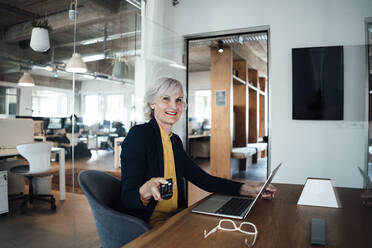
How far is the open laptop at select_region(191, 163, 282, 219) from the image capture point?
126 cm

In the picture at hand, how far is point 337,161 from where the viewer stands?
3115 millimetres

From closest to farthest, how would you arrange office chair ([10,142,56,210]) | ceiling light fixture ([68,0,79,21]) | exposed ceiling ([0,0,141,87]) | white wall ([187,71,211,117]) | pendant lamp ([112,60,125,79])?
1. exposed ceiling ([0,0,141,87])
2. office chair ([10,142,56,210])
3. ceiling light fixture ([68,0,79,21])
4. pendant lamp ([112,60,125,79])
5. white wall ([187,71,211,117])

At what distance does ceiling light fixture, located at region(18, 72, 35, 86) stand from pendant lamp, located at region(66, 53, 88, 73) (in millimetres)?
370

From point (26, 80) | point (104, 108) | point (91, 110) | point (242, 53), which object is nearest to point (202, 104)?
point (242, 53)

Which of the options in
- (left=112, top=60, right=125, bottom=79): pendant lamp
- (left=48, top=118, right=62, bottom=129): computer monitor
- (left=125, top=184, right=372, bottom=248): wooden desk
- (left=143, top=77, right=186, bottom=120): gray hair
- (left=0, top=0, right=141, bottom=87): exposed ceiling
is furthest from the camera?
(left=112, top=60, right=125, bottom=79): pendant lamp

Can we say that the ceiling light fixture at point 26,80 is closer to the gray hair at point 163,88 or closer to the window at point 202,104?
the gray hair at point 163,88

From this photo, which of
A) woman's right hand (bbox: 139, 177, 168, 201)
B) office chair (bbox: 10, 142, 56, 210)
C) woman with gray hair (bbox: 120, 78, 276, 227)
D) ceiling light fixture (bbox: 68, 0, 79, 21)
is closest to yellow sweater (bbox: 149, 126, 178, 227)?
woman with gray hair (bbox: 120, 78, 276, 227)

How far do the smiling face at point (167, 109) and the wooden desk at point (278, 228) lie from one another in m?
0.61

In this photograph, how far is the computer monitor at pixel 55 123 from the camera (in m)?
2.48

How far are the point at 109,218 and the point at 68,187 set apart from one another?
1575mm

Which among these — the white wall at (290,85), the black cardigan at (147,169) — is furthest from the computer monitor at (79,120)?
the white wall at (290,85)

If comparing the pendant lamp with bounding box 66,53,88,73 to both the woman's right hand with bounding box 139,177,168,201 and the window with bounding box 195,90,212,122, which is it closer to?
the woman's right hand with bounding box 139,177,168,201

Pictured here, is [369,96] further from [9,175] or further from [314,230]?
[9,175]

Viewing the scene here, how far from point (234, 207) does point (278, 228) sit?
283 millimetres
